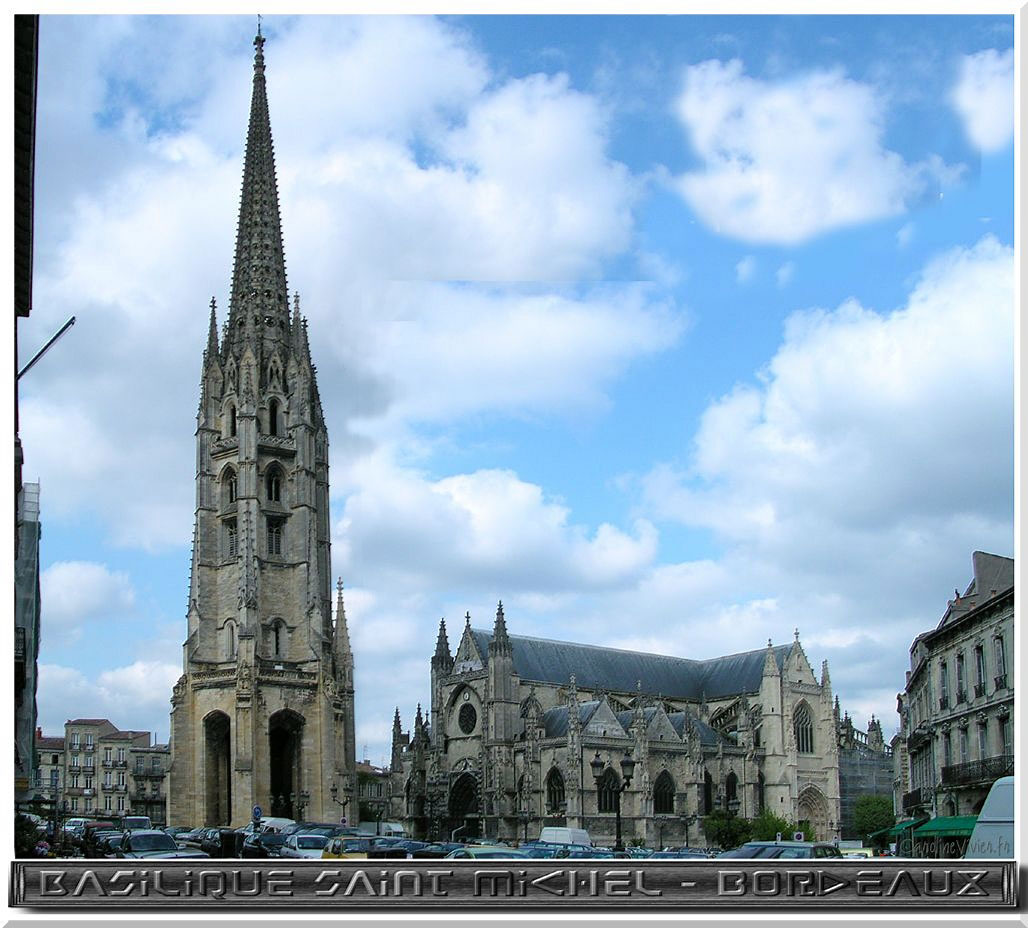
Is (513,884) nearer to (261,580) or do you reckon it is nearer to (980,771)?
(980,771)

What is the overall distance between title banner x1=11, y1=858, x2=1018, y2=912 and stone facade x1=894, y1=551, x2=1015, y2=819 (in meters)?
12.1

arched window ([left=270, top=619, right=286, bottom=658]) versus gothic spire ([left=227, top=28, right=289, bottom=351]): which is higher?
gothic spire ([left=227, top=28, right=289, bottom=351])

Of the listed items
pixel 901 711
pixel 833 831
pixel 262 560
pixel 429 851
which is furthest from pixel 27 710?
pixel 833 831

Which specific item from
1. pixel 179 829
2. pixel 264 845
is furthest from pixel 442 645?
pixel 264 845

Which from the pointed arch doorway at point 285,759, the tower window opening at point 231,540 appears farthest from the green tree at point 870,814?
the tower window opening at point 231,540

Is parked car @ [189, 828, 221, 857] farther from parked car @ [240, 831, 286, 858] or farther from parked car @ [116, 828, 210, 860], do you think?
parked car @ [116, 828, 210, 860]

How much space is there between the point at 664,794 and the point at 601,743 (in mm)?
4651

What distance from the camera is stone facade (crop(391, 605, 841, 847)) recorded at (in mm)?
65625

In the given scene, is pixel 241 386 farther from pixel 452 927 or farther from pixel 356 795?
pixel 452 927

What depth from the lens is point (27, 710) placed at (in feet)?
115

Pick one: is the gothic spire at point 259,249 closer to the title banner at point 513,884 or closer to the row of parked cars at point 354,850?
the row of parked cars at point 354,850

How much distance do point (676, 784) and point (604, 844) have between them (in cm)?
700

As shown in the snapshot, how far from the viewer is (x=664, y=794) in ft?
223

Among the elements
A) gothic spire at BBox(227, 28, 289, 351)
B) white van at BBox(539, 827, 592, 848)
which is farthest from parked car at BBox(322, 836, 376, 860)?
gothic spire at BBox(227, 28, 289, 351)
